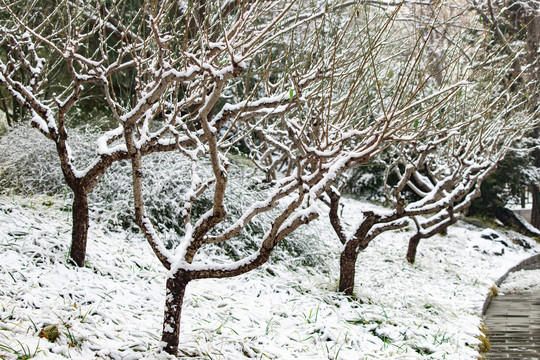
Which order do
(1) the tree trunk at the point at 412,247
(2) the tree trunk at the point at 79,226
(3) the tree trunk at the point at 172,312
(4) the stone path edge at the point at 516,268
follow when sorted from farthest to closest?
(1) the tree trunk at the point at 412,247
(4) the stone path edge at the point at 516,268
(2) the tree trunk at the point at 79,226
(3) the tree trunk at the point at 172,312

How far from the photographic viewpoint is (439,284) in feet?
23.2

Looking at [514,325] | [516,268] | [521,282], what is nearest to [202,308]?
[514,325]

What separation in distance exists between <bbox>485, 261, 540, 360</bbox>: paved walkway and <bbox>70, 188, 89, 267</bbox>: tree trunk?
3874mm

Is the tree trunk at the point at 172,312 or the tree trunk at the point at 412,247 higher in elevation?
the tree trunk at the point at 412,247

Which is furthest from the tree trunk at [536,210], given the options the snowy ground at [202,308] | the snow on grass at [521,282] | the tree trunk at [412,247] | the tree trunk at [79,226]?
the tree trunk at [79,226]

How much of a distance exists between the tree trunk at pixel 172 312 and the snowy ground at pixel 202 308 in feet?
0.41

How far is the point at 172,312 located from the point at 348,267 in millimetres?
2814

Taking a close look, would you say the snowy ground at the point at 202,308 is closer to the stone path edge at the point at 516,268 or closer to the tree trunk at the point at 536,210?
the stone path edge at the point at 516,268

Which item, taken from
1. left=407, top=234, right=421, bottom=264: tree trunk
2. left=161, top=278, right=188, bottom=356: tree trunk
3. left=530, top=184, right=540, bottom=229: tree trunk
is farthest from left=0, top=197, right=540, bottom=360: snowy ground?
left=530, top=184, right=540, bottom=229: tree trunk

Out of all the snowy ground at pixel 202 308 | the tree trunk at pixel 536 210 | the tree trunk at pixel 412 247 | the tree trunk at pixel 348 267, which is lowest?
the snowy ground at pixel 202 308

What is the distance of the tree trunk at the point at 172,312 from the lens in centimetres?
295

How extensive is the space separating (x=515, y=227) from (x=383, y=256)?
729 cm

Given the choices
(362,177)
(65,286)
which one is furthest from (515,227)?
(65,286)

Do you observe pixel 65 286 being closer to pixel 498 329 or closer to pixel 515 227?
pixel 498 329
